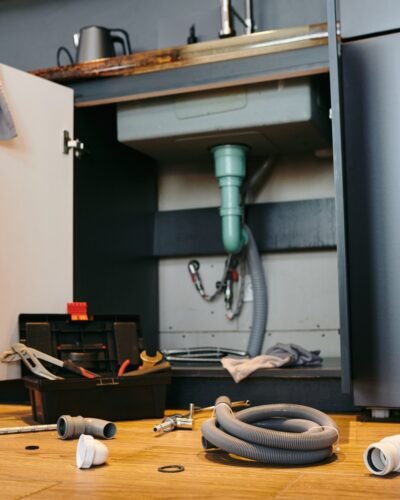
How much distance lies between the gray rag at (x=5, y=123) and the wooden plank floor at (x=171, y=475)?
0.92 m

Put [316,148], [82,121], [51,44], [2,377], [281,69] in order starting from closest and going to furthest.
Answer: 1. [2,377]
2. [281,69]
3. [82,121]
4. [316,148]
5. [51,44]

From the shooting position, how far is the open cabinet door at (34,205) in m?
2.13

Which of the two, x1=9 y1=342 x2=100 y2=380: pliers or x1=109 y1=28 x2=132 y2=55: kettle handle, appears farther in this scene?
x1=109 y1=28 x2=132 y2=55: kettle handle

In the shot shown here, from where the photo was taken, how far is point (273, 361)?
2.18 m

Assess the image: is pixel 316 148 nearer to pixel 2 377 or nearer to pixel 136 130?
pixel 136 130

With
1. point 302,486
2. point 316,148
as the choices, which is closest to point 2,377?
point 302,486

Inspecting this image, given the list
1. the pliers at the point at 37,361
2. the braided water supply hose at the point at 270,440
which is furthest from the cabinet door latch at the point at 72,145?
the braided water supply hose at the point at 270,440

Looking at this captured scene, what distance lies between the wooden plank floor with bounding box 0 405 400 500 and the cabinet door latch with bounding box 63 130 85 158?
1052 mm

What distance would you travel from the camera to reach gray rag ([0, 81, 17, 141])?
2.12 m

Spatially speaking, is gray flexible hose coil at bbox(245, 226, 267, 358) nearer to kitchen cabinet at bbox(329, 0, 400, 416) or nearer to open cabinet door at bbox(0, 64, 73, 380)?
open cabinet door at bbox(0, 64, 73, 380)

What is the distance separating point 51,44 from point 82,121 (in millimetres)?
652

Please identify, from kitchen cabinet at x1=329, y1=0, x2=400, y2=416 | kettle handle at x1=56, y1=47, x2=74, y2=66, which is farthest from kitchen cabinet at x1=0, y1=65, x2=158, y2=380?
kitchen cabinet at x1=329, y1=0, x2=400, y2=416

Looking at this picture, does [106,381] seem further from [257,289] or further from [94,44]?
[94,44]

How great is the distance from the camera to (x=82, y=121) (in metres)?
2.50
